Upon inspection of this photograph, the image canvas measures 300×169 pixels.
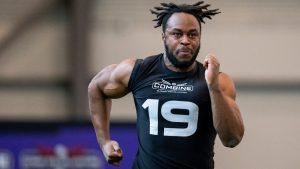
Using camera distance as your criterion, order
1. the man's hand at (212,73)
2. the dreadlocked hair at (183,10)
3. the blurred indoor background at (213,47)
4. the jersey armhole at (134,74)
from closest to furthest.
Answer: the man's hand at (212,73)
the dreadlocked hair at (183,10)
the jersey armhole at (134,74)
the blurred indoor background at (213,47)

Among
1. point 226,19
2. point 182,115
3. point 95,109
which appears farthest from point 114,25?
point 182,115

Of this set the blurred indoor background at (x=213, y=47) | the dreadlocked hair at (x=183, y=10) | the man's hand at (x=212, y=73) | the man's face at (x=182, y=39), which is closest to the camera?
the man's hand at (x=212, y=73)

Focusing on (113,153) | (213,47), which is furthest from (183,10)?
(213,47)

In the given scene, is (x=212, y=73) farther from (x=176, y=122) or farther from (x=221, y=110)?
(x=176, y=122)

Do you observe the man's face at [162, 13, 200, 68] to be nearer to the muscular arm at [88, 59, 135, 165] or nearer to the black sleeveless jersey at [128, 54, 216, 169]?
the black sleeveless jersey at [128, 54, 216, 169]

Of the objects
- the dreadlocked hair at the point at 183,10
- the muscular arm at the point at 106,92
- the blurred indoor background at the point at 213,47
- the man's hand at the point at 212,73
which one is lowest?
the blurred indoor background at the point at 213,47

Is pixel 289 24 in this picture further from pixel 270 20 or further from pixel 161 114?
pixel 161 114

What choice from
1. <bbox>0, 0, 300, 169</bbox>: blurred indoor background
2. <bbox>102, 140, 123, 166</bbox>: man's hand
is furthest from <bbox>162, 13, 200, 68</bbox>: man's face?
<bbox>0, 0, 300, 169</bbox>: blurred indoor background

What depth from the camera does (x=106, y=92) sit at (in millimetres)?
3600

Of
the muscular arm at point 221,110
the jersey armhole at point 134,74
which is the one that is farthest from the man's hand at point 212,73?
the jersey armhole at point 134,74

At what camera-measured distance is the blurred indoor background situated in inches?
265

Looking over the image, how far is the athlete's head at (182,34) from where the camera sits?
10.5ft

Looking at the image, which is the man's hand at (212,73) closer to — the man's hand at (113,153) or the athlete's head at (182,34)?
the athlete's head at (182,34)

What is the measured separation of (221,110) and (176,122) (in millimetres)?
267
